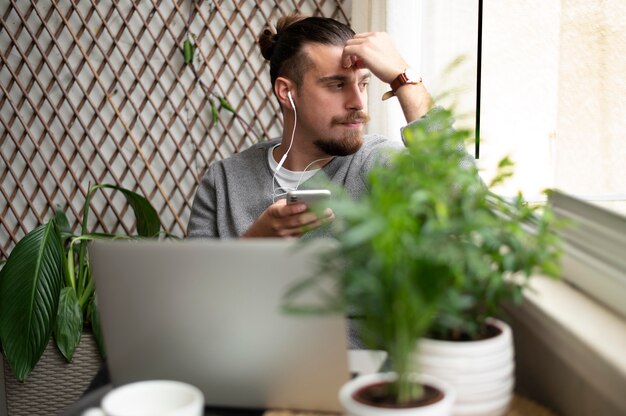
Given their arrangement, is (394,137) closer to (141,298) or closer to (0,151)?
(141,298)

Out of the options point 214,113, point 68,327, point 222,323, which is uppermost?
point 214,113

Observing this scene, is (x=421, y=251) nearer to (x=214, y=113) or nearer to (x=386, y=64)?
(x=386, y=64)

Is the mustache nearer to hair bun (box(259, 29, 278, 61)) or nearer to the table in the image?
hair bun (box(259, 29, 278, 61))

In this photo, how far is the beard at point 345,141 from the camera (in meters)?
1.57

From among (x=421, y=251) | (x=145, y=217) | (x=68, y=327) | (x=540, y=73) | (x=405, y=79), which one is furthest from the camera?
(x=145, y=217)

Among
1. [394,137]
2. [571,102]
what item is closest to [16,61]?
[394,137]

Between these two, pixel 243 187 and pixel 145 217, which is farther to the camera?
pixel 145 217

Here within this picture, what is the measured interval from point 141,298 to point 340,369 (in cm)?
21

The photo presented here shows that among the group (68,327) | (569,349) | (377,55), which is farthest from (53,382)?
(569,349)

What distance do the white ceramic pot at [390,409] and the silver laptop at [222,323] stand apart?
7 centimetres

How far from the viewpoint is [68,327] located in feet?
6.19

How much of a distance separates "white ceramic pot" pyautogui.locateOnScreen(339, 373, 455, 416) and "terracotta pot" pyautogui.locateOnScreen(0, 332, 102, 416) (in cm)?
142

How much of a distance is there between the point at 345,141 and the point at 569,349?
938 mm

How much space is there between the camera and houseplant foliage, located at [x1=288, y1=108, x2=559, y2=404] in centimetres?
57
